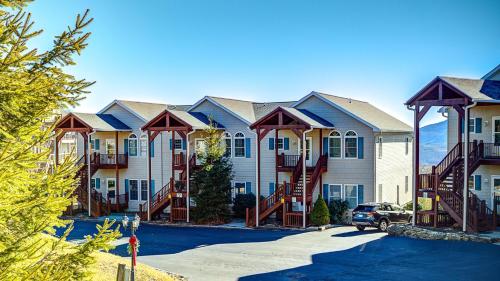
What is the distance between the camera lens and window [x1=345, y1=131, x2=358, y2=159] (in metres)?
31.1

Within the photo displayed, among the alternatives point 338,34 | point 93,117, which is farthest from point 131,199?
point 338,34

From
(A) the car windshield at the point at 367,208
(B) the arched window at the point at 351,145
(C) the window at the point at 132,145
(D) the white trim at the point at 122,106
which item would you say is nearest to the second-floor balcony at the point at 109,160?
(C) the window at the point at 132,145

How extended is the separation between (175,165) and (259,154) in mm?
6276

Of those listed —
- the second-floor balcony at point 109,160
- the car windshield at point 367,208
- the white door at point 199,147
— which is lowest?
the car windshield at point 367,208

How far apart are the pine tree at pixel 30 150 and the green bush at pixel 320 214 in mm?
22147

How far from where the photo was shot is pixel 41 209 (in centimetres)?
727

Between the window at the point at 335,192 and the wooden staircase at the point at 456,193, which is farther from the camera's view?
the window at the point at 335,192

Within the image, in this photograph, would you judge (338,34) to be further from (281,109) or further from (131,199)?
(131,199)

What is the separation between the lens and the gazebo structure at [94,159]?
117ft

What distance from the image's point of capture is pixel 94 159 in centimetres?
3744

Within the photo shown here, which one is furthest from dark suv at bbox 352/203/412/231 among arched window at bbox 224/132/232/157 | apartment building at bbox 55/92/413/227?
arched window at bbox 224/132/232/157

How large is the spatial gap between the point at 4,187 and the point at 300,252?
56.2 feet

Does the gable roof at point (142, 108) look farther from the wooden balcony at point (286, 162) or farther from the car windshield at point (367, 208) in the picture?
the car windshield at point (367, 208)

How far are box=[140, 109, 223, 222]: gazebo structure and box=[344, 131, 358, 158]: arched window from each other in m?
8.52
